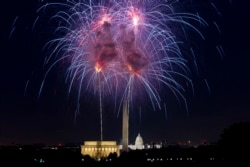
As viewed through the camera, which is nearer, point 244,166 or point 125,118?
point 244,166

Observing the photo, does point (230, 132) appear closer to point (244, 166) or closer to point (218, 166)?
point (218, 166)

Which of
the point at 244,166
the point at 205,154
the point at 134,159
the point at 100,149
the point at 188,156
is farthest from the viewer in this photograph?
the point at 100,149

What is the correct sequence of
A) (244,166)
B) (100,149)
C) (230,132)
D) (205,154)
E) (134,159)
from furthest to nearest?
1. (100,149)
2. (205,154)
3. (134,159)
4. (230,132)
5. (244,166)

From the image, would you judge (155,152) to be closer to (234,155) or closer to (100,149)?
(100,149)

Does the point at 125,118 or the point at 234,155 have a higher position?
the point at 125,118

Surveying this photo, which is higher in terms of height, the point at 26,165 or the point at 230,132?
the point at 230,132

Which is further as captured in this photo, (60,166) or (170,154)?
(170,154)

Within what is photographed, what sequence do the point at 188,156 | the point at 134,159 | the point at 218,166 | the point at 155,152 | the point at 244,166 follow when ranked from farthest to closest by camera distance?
the point at 155,152 < the point at 188,156 < the point at 134,159 < the point at 218,166 < the point at 244,166

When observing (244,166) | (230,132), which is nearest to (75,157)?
(230,132)

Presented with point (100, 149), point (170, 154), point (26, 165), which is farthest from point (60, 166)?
point (100, 149)
